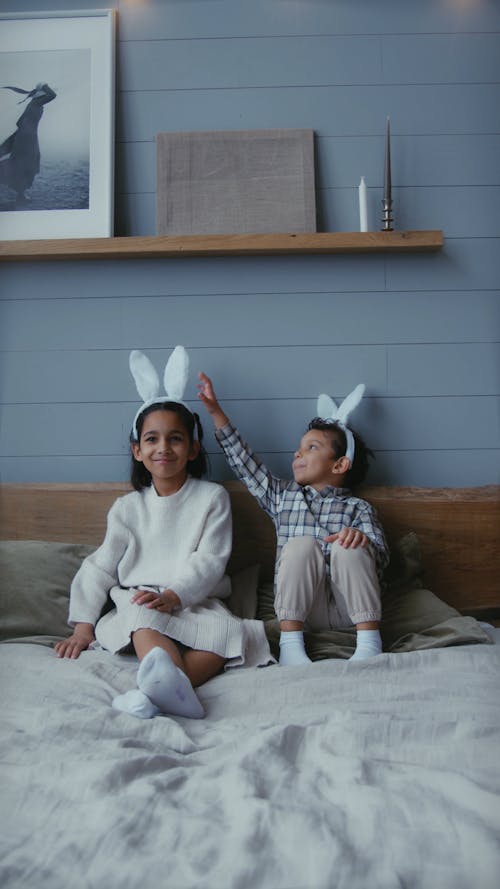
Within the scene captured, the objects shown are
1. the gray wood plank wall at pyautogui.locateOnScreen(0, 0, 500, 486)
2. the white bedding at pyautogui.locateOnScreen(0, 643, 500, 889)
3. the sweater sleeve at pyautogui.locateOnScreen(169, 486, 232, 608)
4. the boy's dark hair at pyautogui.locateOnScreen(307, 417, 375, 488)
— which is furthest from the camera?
the gray wood plank wall at pyautogui.locateOnScreen(0, 0, 500, 486)

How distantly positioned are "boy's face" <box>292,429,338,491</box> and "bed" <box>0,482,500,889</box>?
198 mm

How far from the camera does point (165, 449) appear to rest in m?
1.67

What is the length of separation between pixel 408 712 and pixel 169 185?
1194 mm

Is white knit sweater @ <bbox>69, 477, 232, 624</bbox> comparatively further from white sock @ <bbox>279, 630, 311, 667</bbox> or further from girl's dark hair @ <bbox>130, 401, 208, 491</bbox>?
white sock @ <bbox>279, 630, 311, 667</bbox>

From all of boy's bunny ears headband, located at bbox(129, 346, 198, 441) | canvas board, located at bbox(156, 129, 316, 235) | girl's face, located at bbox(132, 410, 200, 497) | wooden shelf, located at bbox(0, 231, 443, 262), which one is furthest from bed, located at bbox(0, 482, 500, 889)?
canvas board, located at bbox(156, 129, 316, 235)

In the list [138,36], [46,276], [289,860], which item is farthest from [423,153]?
[289,860]

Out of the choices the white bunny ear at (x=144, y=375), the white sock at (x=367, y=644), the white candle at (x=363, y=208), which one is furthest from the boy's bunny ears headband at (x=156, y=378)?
the white sock at (x=367, y=644)

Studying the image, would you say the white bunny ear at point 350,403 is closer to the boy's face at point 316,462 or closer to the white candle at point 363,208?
the boy's face at point 316,462

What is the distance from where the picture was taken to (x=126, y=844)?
778mm

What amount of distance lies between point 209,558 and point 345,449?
37 cm

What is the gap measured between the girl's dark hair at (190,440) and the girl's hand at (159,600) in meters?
0.30

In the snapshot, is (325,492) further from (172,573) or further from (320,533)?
(172,573)

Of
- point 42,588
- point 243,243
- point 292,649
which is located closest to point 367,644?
point 292,649

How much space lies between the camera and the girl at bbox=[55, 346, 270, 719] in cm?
144
